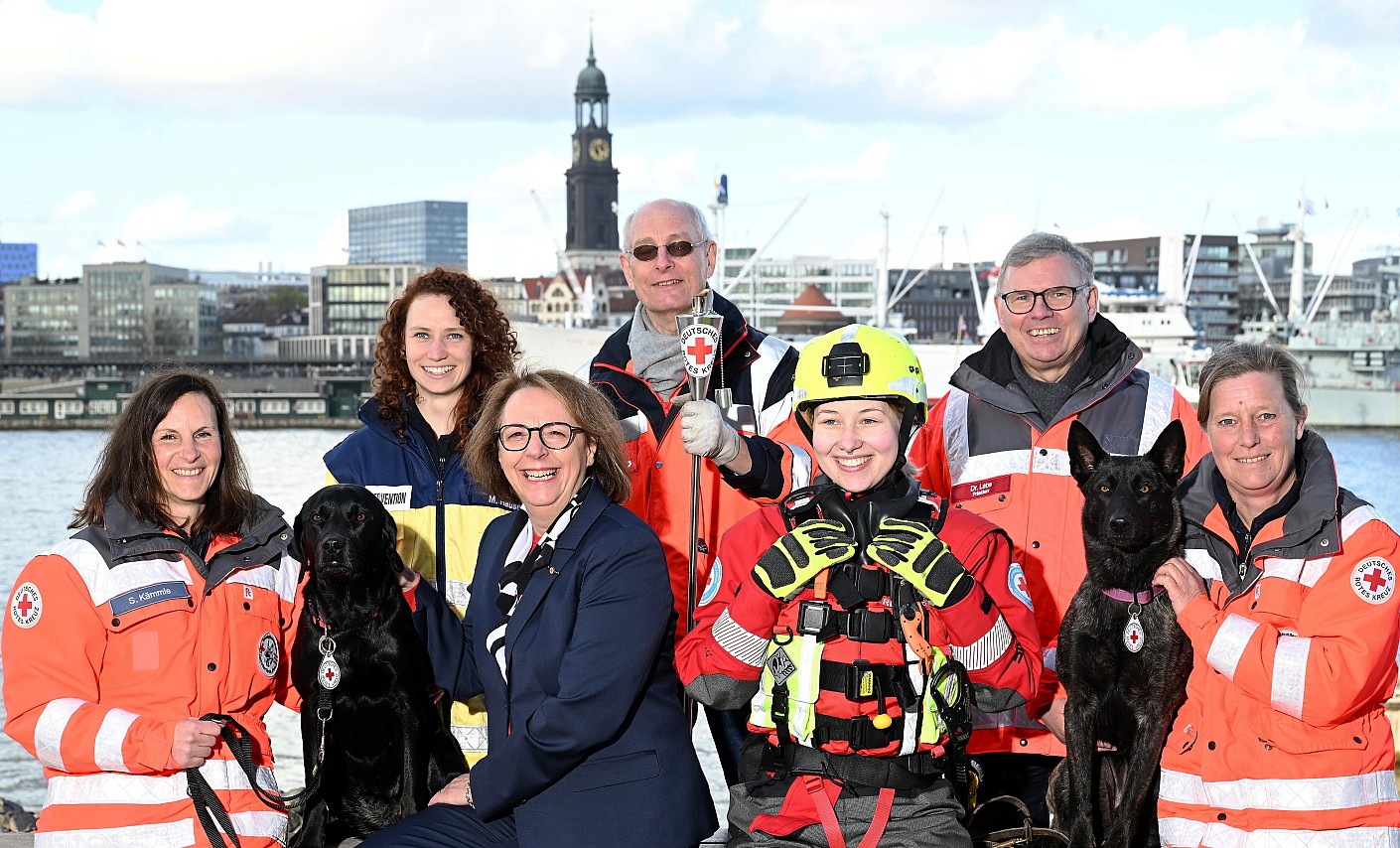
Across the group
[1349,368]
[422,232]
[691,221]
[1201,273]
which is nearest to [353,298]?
[422,232]

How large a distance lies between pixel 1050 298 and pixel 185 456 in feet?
7.75

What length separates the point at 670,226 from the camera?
4.46m

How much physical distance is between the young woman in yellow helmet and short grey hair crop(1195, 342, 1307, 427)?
0.62 m

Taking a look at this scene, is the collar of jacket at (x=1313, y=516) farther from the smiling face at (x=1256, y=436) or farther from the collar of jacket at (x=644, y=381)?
the collar of jacket at (x=644, y=381)

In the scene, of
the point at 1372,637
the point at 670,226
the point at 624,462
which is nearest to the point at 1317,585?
the point at 1372,637

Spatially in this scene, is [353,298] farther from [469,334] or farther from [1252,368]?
[1252,368]

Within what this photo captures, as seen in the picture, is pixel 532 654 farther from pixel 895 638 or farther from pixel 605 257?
pixel 605 257

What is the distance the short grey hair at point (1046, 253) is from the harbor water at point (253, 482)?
8295 millimetres

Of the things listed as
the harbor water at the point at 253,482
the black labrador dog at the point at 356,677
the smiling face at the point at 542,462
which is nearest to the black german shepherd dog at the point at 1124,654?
the smiling face at the point at 542,462

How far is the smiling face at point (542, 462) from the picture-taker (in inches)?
129

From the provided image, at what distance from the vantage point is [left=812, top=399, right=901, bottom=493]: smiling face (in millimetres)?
3037

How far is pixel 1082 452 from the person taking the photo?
11.1 ft

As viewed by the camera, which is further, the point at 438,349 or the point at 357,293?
the point at 357,293

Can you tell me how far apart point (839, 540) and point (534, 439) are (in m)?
0.82
